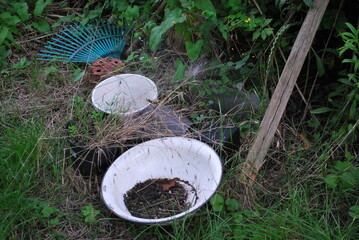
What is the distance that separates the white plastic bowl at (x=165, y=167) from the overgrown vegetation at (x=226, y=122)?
0.11 meters

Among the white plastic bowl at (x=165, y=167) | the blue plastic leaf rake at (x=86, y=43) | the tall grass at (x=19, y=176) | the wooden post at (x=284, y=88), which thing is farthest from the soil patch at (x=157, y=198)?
the blue plastic leaf rake at (x=86, y=43)

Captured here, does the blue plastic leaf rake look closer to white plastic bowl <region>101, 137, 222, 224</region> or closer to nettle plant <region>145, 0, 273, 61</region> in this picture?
nettle plant <region>145, 0, 273, 61</region>

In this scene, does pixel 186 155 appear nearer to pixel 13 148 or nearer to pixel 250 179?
pixel 250 179

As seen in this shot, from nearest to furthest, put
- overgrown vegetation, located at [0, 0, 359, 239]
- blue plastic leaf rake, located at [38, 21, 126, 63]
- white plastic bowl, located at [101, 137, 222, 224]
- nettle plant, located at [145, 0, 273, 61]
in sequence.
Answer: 1. overgrown vegetation, located at [0, 0, 359, 239]
2. white plastic bowl, located at [101, 137, 222, 224]
3. nettle plant, located at [145, 0, 273, 61]
4. blue plastic leaf rake, located at [38, 21, 126, 63]

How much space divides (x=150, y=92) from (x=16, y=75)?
1164 mm

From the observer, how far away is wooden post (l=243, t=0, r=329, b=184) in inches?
92.1

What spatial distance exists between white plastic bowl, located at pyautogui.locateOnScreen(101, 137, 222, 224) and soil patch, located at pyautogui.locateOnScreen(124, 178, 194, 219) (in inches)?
1.2

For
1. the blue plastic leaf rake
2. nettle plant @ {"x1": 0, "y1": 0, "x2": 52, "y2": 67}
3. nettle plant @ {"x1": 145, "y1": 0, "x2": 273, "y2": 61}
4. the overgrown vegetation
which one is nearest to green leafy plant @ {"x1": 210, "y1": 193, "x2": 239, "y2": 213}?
the overgrown vegetation

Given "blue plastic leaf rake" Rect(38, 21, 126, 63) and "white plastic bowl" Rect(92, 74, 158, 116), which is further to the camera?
"blue plastic leaf rake" Rect(38, 21, 126, 63)

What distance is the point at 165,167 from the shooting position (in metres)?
2.51

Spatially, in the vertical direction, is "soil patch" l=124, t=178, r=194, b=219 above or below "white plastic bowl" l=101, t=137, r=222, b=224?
below

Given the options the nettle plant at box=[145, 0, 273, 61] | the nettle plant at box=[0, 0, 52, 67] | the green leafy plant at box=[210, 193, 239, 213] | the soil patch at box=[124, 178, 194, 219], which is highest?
the nettle plant at box=[145, 0, 273, 61]

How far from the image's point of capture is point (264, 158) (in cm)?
246

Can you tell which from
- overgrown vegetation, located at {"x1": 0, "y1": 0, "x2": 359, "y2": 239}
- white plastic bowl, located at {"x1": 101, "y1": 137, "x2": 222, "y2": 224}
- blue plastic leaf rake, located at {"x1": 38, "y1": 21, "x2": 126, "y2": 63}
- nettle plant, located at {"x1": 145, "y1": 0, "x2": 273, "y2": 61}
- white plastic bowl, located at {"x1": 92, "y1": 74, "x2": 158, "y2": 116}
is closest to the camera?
overgrown vegetation, located at {"x1": 0, "y1": 0, "x2": 359, "y2": 239}
